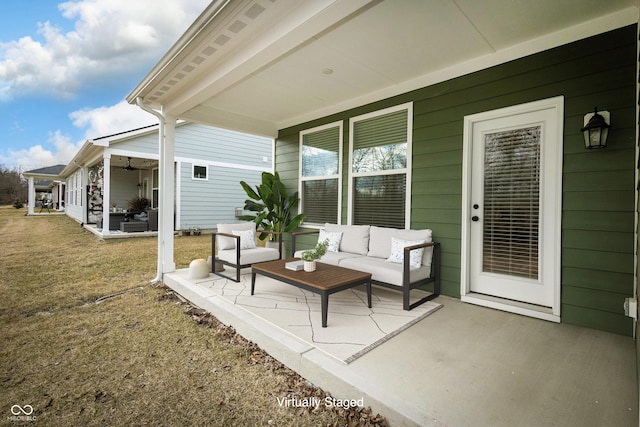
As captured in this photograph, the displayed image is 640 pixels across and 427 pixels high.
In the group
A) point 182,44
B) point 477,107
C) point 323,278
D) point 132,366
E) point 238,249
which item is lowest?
point 132,366

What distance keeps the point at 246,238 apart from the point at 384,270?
248cm

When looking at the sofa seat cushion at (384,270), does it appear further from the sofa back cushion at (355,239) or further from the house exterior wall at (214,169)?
the house exterior wall at (214,169)

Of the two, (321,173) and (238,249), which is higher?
(321,173)

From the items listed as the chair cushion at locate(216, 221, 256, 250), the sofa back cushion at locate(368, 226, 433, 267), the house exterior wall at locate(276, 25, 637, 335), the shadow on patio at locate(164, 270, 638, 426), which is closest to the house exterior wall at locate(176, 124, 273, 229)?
the chair cushion at locate(216, 221, 256, 250)

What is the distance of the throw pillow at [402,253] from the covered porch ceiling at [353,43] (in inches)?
84.7

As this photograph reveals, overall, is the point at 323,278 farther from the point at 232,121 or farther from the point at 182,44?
the point at 232,121

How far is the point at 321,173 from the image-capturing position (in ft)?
18.3

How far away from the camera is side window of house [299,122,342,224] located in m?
5.27

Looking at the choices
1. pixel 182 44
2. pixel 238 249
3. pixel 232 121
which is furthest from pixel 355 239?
pixel 232 121

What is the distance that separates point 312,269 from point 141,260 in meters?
4.80

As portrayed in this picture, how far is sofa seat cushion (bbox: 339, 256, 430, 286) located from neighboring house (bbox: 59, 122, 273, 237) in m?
8.53

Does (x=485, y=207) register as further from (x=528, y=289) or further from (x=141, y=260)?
(x=141, y=260)

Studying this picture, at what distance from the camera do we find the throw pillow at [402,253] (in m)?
3.51

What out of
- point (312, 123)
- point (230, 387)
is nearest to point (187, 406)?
point (230, 387)
